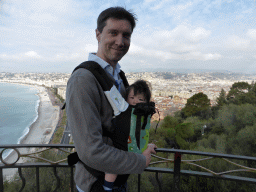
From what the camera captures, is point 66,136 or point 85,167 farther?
point 66,136

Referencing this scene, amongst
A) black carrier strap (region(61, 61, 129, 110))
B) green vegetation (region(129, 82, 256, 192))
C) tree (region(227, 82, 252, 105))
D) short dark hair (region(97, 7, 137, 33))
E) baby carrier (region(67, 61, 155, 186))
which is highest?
short dark hair (region(97, 7, 137, 33))

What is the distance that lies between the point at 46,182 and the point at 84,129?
12.2ft

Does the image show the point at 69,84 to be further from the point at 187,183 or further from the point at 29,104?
the point at 29,104

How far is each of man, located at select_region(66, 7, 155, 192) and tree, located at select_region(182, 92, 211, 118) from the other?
46.5ft

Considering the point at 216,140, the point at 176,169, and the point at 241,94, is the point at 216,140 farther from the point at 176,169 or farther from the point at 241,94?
the point at 241,94

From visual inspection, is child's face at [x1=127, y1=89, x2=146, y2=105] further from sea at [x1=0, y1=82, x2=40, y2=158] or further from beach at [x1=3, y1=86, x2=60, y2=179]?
sea at [x1=0, y1=82, x2=40, y2=158]

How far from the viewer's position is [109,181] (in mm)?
672

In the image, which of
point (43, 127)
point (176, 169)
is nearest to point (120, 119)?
point (176, 169)

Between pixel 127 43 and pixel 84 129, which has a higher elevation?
pixel 127 43

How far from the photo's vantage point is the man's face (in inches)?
27.5

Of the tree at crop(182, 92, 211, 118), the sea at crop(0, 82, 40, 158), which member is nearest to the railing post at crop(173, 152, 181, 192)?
the tree at crop(182, 92, 211, 118)

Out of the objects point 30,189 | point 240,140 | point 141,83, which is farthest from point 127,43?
point 240,140

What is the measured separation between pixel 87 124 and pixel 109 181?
32cm

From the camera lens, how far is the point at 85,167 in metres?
0.68
